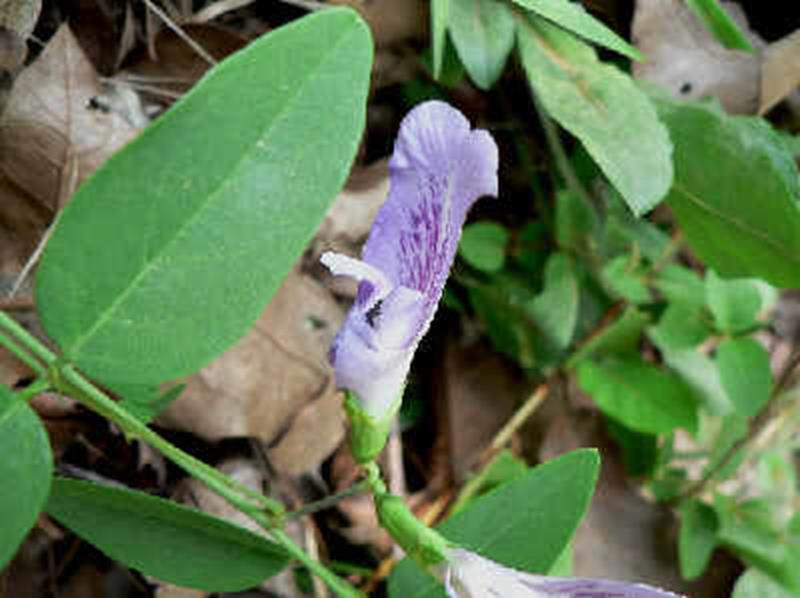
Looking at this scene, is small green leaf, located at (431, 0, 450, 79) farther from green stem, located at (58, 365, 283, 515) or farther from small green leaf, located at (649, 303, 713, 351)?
small green leaf, located at (649, 303, 713, 351)

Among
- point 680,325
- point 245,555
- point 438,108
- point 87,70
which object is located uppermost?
point 438,108

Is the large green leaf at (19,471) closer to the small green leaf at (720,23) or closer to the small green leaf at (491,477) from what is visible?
the small green leaf at (720,23)

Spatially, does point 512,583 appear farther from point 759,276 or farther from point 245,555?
point 759,276

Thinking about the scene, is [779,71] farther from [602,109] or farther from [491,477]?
[491,477]

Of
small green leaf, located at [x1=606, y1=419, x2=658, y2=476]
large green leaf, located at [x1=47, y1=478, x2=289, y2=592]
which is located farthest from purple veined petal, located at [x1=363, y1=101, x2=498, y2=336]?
small green leaf, located at [x1=606, y1=419, x2=658, y2=476]

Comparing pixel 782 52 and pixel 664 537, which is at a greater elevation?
pixel 782 52

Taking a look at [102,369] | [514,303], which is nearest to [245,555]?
[102,369]
